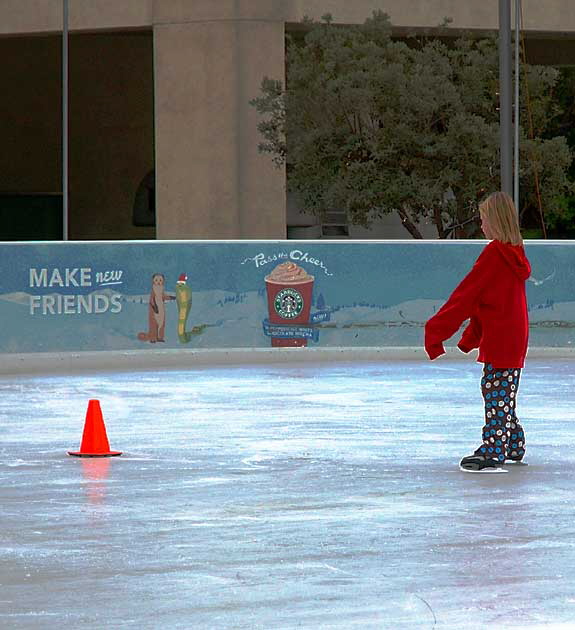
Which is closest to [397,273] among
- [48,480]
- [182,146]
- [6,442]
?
[6,442]

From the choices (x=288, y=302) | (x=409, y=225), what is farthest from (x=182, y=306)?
(x=409, y=225)

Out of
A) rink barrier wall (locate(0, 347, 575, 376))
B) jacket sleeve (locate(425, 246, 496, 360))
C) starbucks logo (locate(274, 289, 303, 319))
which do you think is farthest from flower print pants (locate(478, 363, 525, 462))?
starbucks logo (locate(274, 289, 303, 319))

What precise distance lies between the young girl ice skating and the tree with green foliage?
23533 mm

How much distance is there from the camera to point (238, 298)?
22.0 m

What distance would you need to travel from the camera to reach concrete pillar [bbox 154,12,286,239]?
130ft

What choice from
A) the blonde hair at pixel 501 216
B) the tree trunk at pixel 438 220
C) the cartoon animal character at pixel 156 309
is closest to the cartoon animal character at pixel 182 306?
the cartoon animal character at pixel 156 309

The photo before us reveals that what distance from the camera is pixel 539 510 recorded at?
9.20 meters

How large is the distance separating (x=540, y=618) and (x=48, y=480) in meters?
4.78

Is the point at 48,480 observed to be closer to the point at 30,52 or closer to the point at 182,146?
the point at 182,146

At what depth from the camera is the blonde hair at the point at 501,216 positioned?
1042 centimetres

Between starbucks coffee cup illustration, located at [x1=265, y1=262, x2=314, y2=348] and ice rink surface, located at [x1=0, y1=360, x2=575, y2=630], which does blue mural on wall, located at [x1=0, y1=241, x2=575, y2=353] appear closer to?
starbucks coffee cup illustration, located at [x1=265, y1=262, x2=314, y2=348]

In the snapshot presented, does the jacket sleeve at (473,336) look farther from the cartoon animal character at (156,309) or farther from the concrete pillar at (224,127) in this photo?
the concrete pillar at (224,127)

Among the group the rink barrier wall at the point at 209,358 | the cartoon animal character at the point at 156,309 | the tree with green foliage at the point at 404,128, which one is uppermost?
the tree with green foliage at the point at 404,128

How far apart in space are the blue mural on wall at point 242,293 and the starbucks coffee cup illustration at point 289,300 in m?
0.01
